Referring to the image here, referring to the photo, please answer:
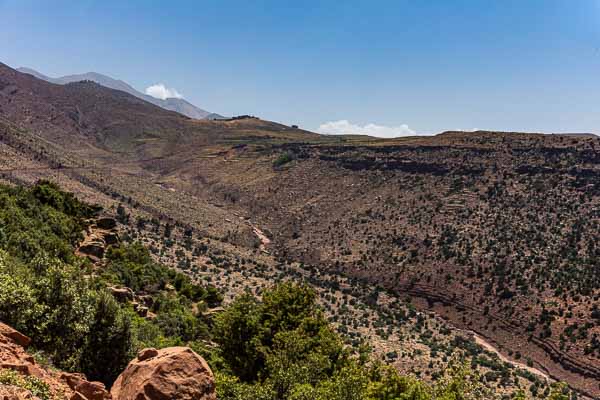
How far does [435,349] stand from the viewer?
34.2 meters

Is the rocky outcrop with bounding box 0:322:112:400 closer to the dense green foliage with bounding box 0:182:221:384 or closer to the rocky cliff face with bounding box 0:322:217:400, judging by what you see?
the rocky cliff face with bounding box 0:322:217:400

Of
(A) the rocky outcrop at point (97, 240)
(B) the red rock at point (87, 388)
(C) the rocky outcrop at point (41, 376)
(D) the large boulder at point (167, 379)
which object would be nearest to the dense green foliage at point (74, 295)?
(A) the rocky outcrop at point (97, 240)

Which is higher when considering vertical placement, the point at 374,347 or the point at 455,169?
the point at 455,169

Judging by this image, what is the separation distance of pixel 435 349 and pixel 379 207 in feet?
129

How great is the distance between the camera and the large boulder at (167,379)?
10680 millimetres

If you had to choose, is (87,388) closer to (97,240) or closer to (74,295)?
(74,295)

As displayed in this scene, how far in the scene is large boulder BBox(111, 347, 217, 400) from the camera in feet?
35.0

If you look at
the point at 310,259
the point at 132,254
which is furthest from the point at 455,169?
the point at 132,254

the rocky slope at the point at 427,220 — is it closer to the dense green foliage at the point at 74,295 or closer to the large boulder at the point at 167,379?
the dense green foliage at the point at 74,295

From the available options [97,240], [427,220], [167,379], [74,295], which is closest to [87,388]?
[167,379]

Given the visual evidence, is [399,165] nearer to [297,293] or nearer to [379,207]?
[379,207]

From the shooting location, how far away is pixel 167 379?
1086 centimetres

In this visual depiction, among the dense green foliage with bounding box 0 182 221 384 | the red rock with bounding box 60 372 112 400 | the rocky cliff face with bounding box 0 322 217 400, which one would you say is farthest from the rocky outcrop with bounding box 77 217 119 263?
the red rock with bounding box 60 372 112 400

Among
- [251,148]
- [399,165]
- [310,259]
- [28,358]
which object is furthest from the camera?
[251,148]
